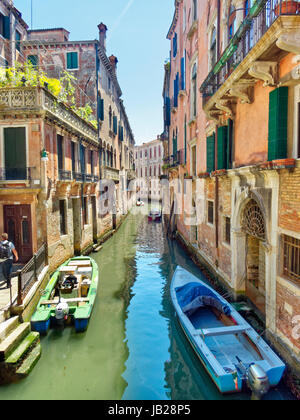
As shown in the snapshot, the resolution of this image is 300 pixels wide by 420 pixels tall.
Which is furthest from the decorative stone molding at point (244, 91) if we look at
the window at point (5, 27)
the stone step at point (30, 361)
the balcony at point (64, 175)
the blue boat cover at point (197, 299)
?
the window at point (5, 27)

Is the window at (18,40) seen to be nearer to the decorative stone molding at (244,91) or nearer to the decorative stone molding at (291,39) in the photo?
the decorative stone molding at (244,91)

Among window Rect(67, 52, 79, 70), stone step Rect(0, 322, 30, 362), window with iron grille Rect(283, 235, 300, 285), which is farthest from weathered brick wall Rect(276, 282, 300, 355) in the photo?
window Rect(67, 52, 79, 70)

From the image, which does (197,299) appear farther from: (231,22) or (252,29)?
(231,22)

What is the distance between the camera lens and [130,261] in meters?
14.5

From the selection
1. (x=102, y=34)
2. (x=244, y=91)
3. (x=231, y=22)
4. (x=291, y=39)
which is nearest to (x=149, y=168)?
(x=102, y=34)

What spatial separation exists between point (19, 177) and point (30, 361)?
20.0 feet

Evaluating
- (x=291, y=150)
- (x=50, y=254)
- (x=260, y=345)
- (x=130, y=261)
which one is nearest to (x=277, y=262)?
(x=260, y=345)

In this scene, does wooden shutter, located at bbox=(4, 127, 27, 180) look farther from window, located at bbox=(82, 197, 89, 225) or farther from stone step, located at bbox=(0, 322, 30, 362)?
window, located at bbox=(82, 197, 89, 225)

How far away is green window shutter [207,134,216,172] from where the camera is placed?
1023 cm

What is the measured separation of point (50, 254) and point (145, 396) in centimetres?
646

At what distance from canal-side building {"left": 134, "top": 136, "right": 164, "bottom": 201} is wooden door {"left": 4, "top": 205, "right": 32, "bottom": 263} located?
A: 130 ft

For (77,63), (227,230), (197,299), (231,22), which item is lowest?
(197,299)

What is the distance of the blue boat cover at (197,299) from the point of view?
726cm

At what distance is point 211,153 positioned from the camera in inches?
408
